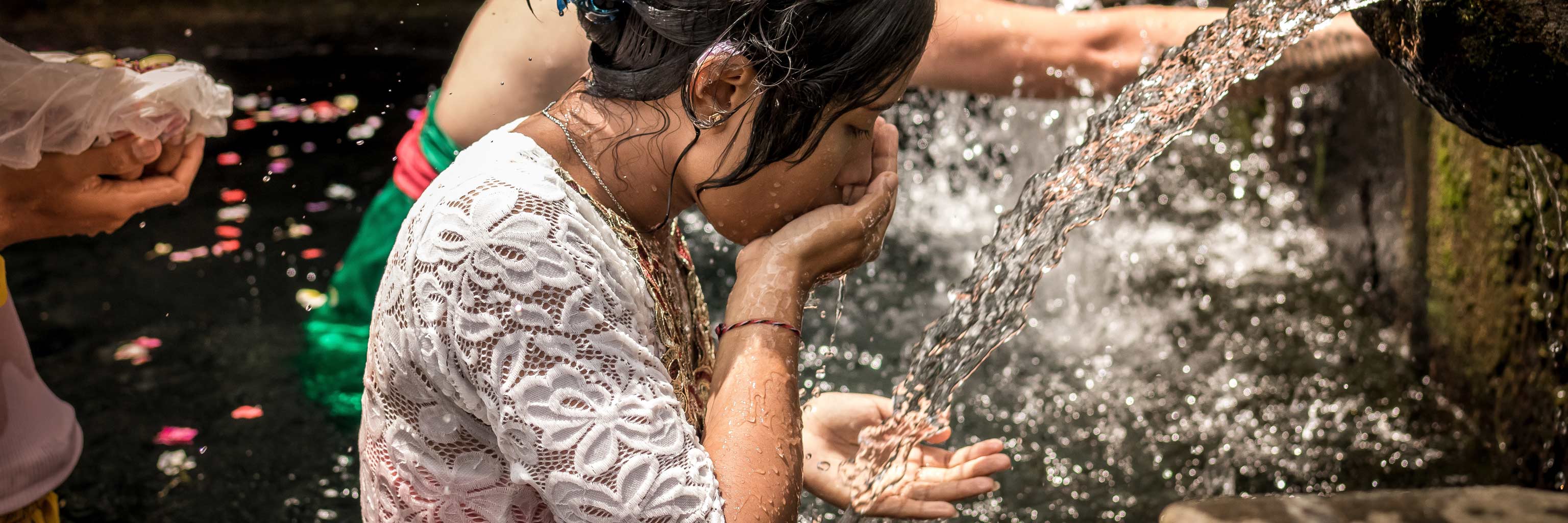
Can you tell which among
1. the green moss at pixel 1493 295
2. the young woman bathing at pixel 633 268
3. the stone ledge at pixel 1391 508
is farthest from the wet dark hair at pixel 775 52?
the green moss at pixel 1493 295

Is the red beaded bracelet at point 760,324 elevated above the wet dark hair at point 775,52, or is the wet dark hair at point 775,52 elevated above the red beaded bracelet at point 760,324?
the wet dark hair at point 775,52

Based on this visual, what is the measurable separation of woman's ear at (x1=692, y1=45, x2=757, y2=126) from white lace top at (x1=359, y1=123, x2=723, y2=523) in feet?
0.52

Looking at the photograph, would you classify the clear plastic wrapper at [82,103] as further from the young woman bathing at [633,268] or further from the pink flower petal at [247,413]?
the pink flower petal at [247,413]

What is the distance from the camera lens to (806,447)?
177 centimetres

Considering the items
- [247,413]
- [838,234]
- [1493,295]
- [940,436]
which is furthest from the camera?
[247,413]

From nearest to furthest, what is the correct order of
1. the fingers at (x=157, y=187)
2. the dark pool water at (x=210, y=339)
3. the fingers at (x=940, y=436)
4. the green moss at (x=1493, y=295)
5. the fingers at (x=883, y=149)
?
1. the fingers at (x=883, y=149)
2. the fingers at (x=157, y=187)
3. the fingers at (x=940, y=436)
4. the green moss at (x=1493, y=295)
5. the dark pool water at (x=210, y=339)

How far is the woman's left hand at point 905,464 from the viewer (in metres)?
1.67

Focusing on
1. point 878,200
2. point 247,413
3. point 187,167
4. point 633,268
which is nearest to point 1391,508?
point 878,200

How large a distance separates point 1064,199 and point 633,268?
805 mm

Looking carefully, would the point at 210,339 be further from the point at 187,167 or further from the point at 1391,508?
the point at 1391,508

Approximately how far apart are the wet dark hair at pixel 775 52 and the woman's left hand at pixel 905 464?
21.3 inches

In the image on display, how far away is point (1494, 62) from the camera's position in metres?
1.36

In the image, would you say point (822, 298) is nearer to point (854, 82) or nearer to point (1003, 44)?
point (1003, 44)

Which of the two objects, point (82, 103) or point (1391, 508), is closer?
point (82, 103)
